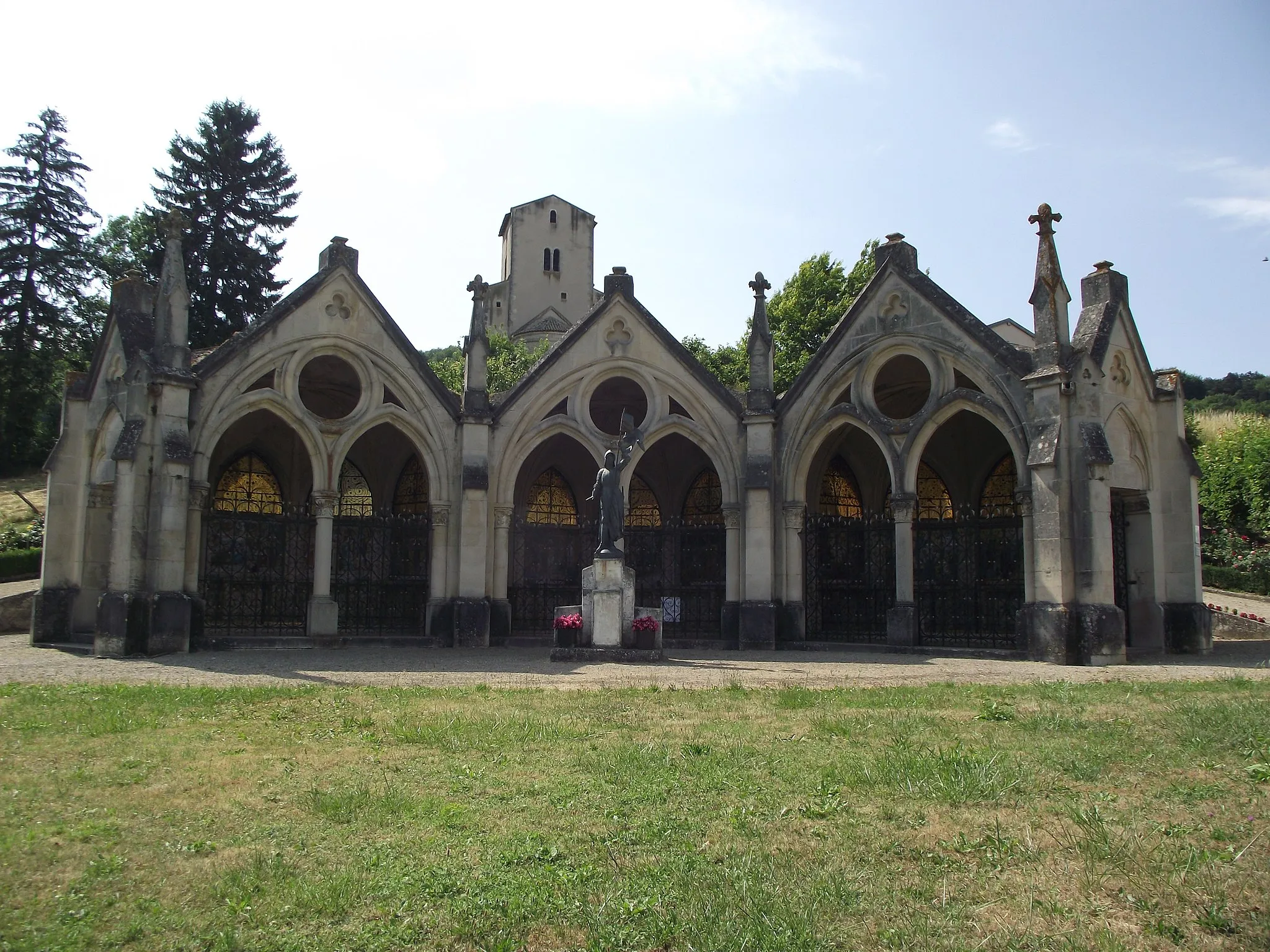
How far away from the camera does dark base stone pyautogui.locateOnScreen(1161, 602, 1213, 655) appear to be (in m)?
20.2

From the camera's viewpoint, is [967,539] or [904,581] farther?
[967,539]

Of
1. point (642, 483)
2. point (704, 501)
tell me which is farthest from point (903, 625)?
point (642, 483)

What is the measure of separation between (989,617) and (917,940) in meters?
20.6

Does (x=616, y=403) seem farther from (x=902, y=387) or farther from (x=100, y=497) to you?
(x=100, y=497)

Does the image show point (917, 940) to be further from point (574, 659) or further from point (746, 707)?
point (574, 659)

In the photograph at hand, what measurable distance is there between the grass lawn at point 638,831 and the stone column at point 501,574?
495 inches

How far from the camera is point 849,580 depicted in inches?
966

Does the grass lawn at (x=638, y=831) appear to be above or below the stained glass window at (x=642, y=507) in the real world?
below

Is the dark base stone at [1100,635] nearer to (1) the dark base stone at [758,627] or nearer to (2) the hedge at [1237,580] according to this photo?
(1) the dark base stone at [758,627]

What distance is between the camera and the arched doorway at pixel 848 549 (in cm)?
2350

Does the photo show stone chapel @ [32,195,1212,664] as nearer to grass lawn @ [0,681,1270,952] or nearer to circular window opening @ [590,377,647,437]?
circular window opening @ [590,377,647,437]

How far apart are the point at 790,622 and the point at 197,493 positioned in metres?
12.3

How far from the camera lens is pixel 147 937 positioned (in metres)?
4.54

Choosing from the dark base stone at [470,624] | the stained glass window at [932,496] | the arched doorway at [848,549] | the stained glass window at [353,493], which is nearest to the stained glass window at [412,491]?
the stained glass window at [353,493]
